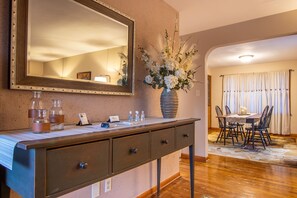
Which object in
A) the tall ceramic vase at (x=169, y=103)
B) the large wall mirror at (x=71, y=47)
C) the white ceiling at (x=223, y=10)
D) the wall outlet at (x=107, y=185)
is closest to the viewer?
the large wall mirror at (x=71, y=47)

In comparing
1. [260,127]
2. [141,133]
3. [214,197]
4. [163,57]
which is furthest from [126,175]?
[260,127]

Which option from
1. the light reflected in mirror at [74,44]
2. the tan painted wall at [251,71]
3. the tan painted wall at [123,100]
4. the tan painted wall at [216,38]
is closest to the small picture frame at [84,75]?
the light reflected in mirror at [74,44]

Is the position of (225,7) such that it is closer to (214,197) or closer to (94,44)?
(94,44)

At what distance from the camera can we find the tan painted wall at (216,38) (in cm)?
276

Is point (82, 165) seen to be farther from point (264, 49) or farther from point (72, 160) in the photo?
point (264, 49)

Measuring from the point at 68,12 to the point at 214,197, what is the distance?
7.27ft

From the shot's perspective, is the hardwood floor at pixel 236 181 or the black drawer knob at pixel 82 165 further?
the hardwood floor at pixel 236 181

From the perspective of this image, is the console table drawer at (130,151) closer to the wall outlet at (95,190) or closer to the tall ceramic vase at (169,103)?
the wall outlet at (95,190)

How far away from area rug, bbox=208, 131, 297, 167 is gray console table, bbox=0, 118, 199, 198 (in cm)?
309

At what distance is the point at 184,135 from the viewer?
1.80m

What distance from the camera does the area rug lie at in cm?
354

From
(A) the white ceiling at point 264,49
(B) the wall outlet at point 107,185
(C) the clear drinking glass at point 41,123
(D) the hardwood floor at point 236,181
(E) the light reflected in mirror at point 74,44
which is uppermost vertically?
(A) the white ceiling at point 264,49

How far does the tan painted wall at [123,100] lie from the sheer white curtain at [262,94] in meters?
5.04

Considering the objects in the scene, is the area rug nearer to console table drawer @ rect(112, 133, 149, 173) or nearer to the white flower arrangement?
the white flower arrangement
